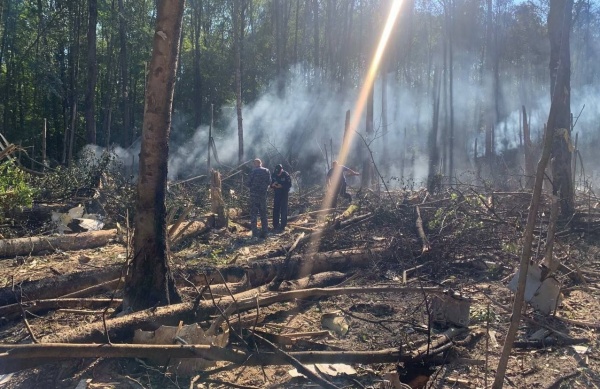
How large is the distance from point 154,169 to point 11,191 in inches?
221

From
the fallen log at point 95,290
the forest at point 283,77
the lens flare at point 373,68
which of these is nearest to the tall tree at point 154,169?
the fallen log at point 95,290

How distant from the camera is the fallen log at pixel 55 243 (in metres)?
8.40

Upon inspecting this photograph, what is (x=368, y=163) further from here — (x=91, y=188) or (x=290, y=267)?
(x=290, y=267)

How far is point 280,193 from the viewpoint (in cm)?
1153

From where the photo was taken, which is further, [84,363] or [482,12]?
[482,12]

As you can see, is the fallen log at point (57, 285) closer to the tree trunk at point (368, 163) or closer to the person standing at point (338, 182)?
Answer: the person standing at point (338, 182)

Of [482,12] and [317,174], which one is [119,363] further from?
[482,12]

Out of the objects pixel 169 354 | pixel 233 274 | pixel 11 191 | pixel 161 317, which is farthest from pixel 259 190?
pixel 169 354

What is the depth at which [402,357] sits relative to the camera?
4.21m

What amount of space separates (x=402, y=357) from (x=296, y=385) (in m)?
0.87

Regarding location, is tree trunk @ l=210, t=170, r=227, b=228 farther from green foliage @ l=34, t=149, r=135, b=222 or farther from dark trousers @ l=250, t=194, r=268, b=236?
green foliage @ l=34, t=149, r=135, b=222

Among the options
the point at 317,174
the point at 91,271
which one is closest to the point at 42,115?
the point at 317,174

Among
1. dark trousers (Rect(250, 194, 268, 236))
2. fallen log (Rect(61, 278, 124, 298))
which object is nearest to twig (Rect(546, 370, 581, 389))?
fallen log (Rect(61, 278, 124, 298))

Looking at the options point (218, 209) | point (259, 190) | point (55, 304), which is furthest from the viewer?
point (218, 209)
